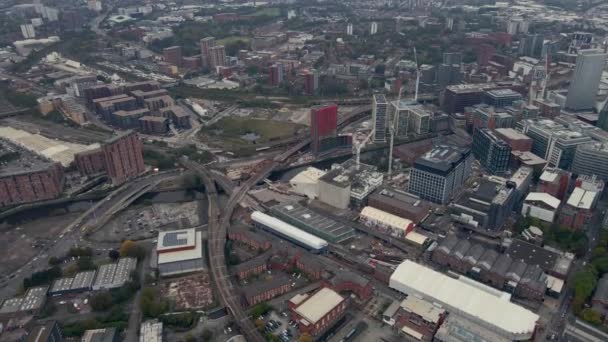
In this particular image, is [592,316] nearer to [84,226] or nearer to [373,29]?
[84,226]

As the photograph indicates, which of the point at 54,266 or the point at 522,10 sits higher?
the point at 522,10

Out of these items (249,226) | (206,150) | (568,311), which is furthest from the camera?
(206,150)

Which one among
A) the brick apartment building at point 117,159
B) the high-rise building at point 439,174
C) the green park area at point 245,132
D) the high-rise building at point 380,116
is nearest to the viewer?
the high-rise building at point 439,174

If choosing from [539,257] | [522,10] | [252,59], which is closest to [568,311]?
[539,257]

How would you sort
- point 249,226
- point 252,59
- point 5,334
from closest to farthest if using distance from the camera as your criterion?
point 5,334 → point 249,226 → point 252,59

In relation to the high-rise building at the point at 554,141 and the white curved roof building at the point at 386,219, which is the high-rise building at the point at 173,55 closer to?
the white curved roof building at the point at 386,219

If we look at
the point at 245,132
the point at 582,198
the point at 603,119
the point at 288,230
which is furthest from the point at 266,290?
the point at 603,119

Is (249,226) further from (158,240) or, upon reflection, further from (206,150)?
(206,150)

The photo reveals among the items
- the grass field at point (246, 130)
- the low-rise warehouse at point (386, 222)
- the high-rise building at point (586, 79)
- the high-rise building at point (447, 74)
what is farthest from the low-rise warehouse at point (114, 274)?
the high-rise building at point (586, 79)
